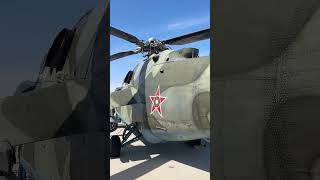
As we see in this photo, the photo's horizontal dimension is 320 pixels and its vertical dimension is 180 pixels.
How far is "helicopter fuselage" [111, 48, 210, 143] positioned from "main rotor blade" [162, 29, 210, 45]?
0.49 m

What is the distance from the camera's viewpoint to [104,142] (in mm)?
2523

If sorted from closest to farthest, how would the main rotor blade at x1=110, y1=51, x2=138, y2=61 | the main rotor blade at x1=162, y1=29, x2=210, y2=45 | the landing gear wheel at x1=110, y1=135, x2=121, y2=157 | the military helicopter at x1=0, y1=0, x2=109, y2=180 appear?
the military helicopter at x1=0, y1=0, x2=109, y2=180 < the main rotor blade at x1=162, y1=29, x2=210, y2=45 < the landing gear wheel at x1=110, y1=135, x2=121, y2=157 < the main rotor blade at x1=110, y1=51, x2=138, y2=61

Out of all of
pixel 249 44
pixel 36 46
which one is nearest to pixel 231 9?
pixel 249 44

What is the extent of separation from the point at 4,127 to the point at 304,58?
1.93 metres

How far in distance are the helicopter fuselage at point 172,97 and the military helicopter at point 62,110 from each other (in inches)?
177

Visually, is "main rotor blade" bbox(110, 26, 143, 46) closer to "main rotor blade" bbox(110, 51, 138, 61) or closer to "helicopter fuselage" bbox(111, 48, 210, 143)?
"main rotor blade" bbox(110, 51, 138, 61)

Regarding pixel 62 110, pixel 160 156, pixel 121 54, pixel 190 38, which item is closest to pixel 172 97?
pixel 190 38

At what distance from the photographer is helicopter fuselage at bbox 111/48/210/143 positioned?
6.82 metres

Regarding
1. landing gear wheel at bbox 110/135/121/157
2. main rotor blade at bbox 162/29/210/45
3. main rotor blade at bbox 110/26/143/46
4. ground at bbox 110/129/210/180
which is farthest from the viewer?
landing gear wheel at bbox 110/135/121/157

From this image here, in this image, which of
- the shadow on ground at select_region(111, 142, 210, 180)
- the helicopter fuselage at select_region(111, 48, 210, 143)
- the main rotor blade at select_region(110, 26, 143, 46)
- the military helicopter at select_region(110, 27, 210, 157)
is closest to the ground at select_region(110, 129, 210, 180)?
the shadow on ground at select_region(111, 142, 210, 180)

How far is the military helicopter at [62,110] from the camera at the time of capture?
216 cm

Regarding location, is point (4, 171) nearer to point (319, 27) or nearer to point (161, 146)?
point (319, 27)

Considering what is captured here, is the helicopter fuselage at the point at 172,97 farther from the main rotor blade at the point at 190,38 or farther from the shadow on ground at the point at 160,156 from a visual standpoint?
the shadow on ground at the point at 160,156

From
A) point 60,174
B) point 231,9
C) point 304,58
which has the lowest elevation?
point 60,174
